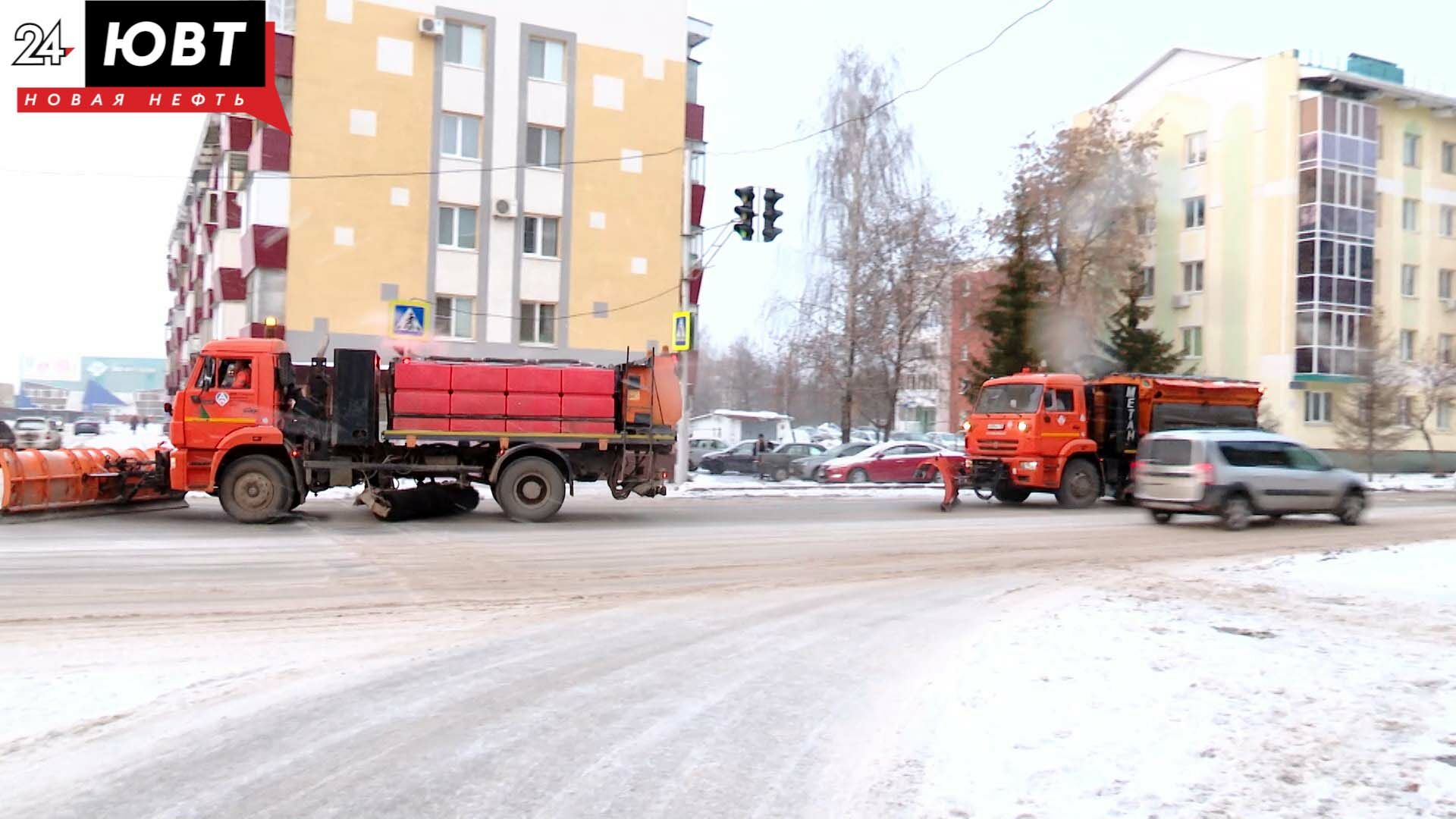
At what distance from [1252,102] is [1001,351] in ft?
53.4

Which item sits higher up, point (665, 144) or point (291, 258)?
point (665, 144)

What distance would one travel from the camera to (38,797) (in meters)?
4.47

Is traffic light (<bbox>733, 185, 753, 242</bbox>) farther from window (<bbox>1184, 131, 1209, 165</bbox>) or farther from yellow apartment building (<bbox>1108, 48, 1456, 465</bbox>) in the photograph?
window (<bbox>1184, 131, 1209, 165</bbox>)

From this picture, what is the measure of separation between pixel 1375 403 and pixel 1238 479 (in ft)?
70.8

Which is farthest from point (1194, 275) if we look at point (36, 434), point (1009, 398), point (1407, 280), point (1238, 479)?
A: point (36, 434)

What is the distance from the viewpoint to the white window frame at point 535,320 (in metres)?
32.9

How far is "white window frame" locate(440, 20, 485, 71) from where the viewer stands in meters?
31.5

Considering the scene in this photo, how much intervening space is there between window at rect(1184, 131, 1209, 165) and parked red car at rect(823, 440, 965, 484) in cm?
2378

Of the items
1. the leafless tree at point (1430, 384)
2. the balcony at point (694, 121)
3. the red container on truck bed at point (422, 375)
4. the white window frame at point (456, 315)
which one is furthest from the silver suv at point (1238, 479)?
the leafless tree at point (1430, 384)

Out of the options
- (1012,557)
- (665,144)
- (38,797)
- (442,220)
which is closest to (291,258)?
(442,220)

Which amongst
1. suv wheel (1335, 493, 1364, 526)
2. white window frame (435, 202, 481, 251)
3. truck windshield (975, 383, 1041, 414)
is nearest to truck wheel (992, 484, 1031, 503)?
truck windshield (975, 383, 1041, 414)

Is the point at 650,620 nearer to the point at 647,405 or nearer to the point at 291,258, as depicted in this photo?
the point at 647,405

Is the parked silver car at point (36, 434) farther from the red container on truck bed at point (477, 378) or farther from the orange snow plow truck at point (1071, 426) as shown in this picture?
the orange snow plow truck at point (1071, 426)

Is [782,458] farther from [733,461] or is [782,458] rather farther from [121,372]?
[121,372]
